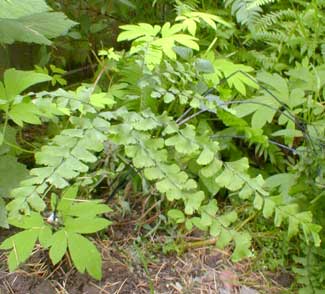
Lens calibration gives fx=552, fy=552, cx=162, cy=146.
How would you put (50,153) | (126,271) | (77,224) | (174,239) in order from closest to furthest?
(50,153) < (77,224) < (126,271) < (174,239)

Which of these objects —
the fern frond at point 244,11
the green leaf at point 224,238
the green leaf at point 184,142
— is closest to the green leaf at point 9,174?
the green leaf at point 184,142

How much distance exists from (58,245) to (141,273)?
275 mm

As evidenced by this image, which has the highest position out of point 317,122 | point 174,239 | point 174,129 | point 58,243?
point 174,129

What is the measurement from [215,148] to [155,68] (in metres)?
0.38

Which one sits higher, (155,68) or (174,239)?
(155,68)

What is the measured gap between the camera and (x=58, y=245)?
125 centimetres

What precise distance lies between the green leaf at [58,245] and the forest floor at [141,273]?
17cm

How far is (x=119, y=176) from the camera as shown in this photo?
1.59 m

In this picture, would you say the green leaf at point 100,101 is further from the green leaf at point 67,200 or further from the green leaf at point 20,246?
the green leaf at point 20,246

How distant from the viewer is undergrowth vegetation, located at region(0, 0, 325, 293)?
48.9 inches

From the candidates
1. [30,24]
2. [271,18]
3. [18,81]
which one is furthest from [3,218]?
[271,18]

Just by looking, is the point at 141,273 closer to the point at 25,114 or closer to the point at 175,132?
the point at 175,132

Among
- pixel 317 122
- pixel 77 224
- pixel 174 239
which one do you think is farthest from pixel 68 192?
pixel 317 122

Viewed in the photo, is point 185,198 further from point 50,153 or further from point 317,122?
point 317,122
